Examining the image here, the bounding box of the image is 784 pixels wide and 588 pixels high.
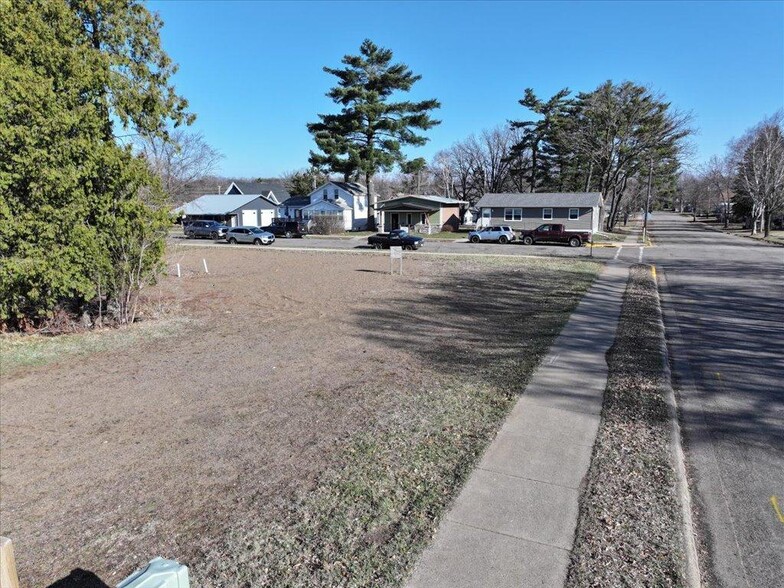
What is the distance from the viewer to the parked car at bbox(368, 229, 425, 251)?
1340 inches

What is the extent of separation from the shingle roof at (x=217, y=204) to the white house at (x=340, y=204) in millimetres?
8626

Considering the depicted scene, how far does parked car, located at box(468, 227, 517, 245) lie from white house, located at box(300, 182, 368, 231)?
17247 mm

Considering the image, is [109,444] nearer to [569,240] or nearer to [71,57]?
[71,57]

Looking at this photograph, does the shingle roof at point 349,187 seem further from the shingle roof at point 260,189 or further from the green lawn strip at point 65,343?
the green lawn strip at point 65,343

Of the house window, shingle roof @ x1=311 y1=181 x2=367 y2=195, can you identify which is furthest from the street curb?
shingle roof @ x1=311 y1=181 x2=367 y2=195

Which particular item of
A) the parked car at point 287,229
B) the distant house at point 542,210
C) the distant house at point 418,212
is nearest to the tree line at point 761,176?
the distant house at point 542,210

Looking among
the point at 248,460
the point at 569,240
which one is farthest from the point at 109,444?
the point at 569,240

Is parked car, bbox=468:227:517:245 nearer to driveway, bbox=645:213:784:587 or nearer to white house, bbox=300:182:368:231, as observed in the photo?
white house, bbox=300:182:368:231

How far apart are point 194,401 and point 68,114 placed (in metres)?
7.44

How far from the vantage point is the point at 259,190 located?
72.7m

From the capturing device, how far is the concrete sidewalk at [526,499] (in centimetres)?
344

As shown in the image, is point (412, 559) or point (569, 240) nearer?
point (412, 559)

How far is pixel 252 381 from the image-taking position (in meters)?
7.88

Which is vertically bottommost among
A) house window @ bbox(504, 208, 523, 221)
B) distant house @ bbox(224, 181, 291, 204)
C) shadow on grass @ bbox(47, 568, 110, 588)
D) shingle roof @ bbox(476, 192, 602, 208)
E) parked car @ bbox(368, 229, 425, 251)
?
shadow on grass @ bbox(47, 568, 110, 588)
